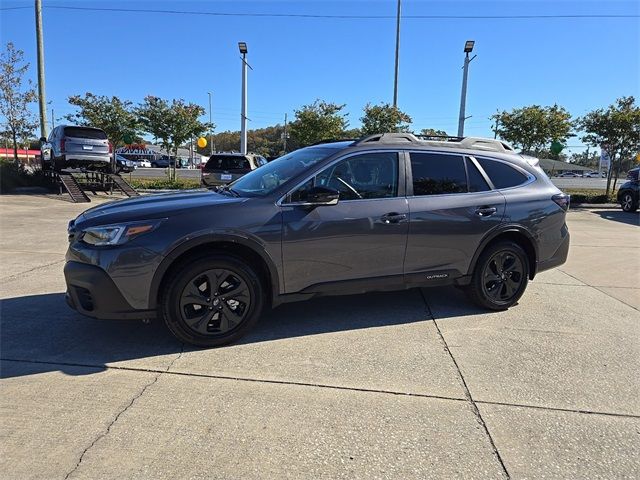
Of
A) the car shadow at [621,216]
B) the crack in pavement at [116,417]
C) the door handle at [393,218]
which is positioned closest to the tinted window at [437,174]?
the door handle at [393,218]

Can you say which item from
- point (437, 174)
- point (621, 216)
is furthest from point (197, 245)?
point (621, 216)

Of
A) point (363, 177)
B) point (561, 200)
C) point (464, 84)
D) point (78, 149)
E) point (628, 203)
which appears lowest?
point (628, 203)

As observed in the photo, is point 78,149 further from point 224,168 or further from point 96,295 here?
Result: point 96,295

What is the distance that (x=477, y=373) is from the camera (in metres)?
3.57

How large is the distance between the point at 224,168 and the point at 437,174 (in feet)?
34.8

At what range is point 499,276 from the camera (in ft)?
16.2

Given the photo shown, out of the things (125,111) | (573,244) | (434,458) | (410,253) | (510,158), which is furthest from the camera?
(125,111)

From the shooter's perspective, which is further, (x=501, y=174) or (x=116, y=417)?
(x=501, y=174)

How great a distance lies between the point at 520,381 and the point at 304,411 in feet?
Result: 5.61

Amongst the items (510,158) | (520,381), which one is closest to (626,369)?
(520,381)

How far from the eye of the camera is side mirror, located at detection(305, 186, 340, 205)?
3904mm

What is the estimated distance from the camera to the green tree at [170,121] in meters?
20.0

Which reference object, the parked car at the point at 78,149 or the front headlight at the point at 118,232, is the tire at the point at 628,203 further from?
the parked car at the point at 78,149

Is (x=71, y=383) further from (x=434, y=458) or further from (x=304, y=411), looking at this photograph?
(x=434, y=458)
